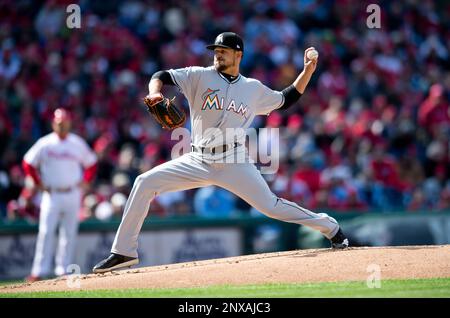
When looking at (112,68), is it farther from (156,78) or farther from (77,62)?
(156,78)

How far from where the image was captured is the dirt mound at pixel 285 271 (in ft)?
23.4

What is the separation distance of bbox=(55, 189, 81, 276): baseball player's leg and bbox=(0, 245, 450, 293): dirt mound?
2909mm

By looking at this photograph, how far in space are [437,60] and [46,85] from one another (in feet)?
27.0

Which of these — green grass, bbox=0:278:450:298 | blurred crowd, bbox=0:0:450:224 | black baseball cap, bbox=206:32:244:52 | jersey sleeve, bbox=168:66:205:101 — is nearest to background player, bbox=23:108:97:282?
blurred crowd, bbox=0:0:450:224

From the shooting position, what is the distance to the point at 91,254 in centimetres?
1198

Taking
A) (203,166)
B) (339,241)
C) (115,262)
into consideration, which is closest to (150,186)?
(203,166)

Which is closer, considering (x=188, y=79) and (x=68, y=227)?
(x=188, y=79)

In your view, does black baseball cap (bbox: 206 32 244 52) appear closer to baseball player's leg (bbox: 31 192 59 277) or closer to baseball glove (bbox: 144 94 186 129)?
baseball glove (bbox: 144 94 186 129)

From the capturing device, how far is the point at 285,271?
732 cm

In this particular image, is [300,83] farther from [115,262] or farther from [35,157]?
[35,157]

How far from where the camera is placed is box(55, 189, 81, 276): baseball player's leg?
10.9 metres

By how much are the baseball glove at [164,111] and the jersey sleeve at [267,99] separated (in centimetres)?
80

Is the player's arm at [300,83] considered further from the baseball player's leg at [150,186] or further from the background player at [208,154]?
the baseball player's leg at [150,186]

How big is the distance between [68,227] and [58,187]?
0.52 metres
